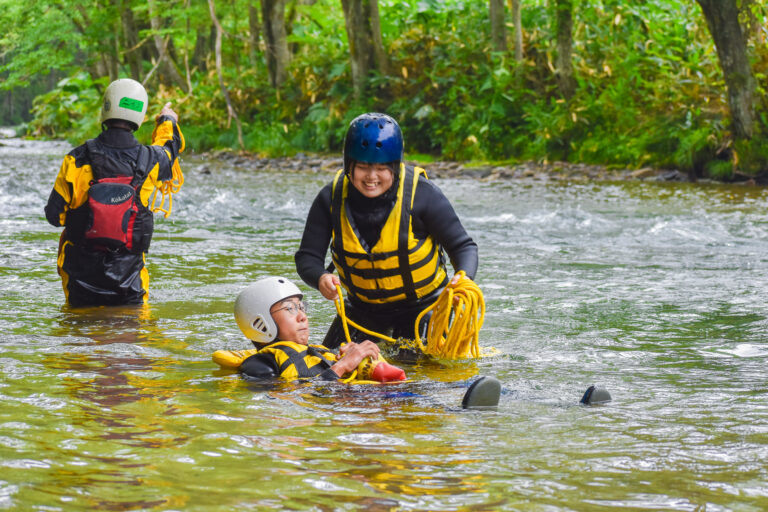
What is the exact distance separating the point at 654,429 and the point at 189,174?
17.3 metres

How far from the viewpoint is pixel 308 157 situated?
78.3 feet

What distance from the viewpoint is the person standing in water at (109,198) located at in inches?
253

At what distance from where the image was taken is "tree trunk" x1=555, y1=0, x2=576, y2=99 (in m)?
19.3

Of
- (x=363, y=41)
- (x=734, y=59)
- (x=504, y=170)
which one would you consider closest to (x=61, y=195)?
(x=734, y=59)

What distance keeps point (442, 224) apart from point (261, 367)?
1.25 meters

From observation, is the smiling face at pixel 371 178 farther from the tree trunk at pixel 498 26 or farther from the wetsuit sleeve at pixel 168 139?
the tree trunk at pixel 498 26

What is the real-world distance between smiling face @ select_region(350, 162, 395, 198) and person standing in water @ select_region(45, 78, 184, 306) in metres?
2.10

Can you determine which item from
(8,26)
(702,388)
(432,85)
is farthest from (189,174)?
(702,388)

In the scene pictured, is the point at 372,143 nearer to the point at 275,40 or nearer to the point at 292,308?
the point at 292,308

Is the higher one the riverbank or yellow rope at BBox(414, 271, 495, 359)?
the riverbank

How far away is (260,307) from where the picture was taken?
5059 mm

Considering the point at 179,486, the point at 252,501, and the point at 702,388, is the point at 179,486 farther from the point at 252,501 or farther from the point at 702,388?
the point at 702,388

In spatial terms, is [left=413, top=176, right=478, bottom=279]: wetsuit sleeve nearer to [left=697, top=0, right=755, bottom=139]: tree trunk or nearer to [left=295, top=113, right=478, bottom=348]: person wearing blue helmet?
[left=295, top=113, right=478, bottom=348]: person wearing blue helmet

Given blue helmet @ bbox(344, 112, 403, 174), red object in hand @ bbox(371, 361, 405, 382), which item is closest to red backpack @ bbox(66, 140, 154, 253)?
blue helmet @ bbox(344, 112, 403, 174)
